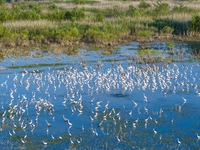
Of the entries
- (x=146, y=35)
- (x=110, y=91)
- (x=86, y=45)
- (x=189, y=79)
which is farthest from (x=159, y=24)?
(x=110, y=91)

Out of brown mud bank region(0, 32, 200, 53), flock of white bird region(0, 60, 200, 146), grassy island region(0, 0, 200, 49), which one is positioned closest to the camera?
flock of white bird region(0, 60, 200, 146)

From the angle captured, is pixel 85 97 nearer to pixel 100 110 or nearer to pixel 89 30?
pixel 100 110

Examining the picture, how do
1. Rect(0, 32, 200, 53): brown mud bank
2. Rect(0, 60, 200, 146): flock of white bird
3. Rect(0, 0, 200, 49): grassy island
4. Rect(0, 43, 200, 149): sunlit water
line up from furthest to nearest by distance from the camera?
1. Rect(0, 0, 200, 49): grassy island
2. Rect(0, 32, 200, 53): brown mud bank
3. Rect(0, 60, 200, 146): flock of white bird
4. Rect(0, 43, 200, 149): sunlit water

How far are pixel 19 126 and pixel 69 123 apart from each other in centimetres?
162

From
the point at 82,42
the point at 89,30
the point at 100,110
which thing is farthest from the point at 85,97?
the point at 89,30

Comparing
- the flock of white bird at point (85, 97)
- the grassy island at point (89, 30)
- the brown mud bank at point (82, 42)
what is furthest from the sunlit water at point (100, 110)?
the grassy island at point (89, 30)

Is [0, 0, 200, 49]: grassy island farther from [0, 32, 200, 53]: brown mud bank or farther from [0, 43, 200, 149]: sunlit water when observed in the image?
[0, 43, 200, 149]: sunlit water

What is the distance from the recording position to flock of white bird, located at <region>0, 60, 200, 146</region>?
10.4 meters

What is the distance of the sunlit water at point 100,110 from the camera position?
936cm

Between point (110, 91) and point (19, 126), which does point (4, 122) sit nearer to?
point (19, 126)

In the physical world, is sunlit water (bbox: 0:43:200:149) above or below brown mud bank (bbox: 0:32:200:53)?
above

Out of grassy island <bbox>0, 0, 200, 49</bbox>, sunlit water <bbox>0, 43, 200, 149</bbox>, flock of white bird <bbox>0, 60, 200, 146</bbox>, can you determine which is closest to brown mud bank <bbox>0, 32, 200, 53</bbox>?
grassy island <bbox>0, 0, 200, 49</bbox>

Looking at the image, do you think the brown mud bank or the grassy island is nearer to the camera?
the brown mud bank

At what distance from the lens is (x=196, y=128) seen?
10.3 meters
